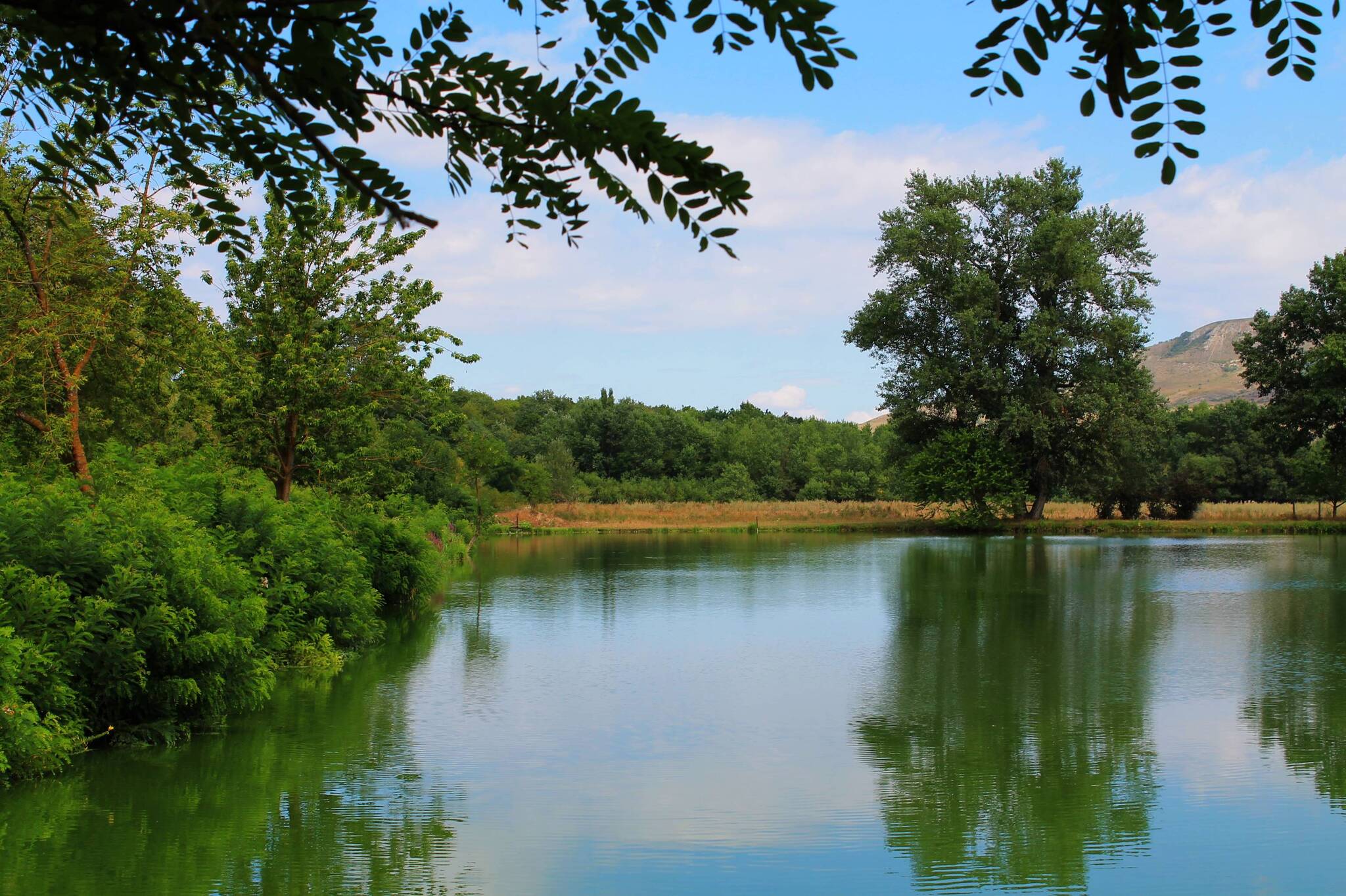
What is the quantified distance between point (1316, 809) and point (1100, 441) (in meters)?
32.0

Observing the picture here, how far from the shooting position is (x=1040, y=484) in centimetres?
3941

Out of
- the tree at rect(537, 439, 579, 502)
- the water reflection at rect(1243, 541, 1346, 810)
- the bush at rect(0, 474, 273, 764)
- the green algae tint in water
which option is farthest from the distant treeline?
the bush at rect(0, 474, 273, 764)

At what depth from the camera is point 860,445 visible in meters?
78.6

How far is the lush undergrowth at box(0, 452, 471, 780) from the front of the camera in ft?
23.9

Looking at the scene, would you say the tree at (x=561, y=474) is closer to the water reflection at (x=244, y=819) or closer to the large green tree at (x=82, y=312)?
the large green tree at (x=82, y=312)

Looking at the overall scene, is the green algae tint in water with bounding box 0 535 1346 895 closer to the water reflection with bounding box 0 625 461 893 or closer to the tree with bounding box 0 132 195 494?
the water reflection with bounding box 0 625 461 893

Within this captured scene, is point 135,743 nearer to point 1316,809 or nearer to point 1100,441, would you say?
point 1316,809

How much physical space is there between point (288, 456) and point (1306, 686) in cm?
1273

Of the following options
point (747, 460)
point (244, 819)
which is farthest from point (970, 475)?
point (747, 460)

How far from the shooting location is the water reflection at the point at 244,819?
6.01m

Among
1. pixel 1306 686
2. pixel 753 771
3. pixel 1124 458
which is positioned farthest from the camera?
pixel 1124 458

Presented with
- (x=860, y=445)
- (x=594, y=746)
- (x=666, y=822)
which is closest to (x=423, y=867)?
(x=666, y=822)

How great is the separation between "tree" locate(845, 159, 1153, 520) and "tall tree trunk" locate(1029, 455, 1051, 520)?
56 mm

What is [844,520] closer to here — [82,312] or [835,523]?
[835,523]
